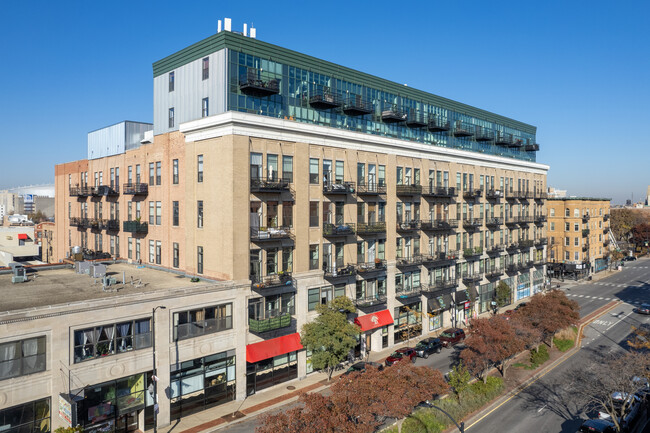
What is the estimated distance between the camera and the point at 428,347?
47.9 metres

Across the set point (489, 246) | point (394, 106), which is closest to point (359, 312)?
point (394, 106)

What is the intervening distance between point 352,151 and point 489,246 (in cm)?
3425

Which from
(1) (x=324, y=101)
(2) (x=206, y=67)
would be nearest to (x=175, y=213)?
(2) (x=206, y=67)

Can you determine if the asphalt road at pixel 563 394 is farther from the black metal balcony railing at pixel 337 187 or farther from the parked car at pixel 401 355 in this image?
the black metal balcony railing at pixel 337 187

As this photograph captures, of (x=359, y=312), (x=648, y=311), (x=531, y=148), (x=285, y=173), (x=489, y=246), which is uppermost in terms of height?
(x=531, y=148)

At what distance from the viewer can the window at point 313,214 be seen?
43.1 meters

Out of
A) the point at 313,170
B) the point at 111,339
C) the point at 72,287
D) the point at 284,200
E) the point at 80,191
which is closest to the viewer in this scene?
the point at 111,339

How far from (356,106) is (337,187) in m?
10.5

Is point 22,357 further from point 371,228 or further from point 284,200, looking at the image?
point 371,228

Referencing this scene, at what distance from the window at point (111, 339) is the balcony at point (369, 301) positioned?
69.7 feet

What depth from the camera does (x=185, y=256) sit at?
42938mm

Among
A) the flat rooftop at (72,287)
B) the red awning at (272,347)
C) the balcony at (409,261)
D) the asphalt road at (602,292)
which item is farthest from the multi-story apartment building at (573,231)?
the flat rooftop at (72,287)

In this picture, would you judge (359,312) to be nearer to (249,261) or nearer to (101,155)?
(249,261)

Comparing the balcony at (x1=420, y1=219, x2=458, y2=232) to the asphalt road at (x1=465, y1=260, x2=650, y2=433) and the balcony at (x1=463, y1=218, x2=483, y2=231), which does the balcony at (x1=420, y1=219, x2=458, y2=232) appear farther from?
the asphalt road at (x1=465, y1=260, x2=650, y2=433)
